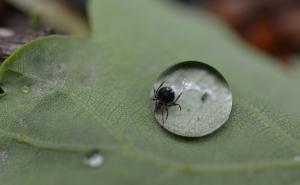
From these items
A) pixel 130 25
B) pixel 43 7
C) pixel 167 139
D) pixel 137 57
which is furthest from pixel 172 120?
pixel 43 7

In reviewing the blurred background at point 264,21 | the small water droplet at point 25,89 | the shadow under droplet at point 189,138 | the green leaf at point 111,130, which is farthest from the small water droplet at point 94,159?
the blurred background at point 264,21

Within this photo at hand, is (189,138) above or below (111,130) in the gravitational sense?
above

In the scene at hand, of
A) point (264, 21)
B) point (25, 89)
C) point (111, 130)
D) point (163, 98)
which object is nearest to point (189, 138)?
point (163, 98)

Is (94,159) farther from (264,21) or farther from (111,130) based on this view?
(264,21)

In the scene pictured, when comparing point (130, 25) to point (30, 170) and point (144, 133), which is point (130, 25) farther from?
point (30, 170)

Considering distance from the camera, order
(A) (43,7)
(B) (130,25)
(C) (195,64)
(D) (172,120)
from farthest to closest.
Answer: (A) (43,7)
(B) (130,25)
(C) (195,64)
(D) (172,120)

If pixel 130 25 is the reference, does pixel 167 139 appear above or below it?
below
